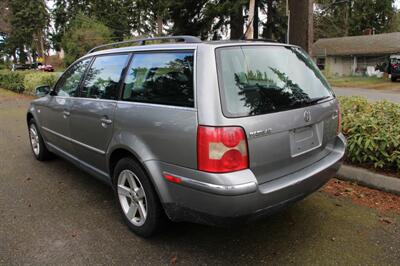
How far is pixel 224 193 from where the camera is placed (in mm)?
2521

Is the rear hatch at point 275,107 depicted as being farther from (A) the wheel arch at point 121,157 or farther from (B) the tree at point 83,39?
(B) the tree at point 83,39

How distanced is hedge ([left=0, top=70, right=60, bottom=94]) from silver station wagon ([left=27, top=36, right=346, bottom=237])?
1163 centimetres

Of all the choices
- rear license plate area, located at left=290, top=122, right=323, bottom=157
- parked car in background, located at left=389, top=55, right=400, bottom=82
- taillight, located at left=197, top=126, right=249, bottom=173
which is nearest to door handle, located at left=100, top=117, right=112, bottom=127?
taillight, located at left=197, top=126, right=249, bottom=173

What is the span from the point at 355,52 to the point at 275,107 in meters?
36.6

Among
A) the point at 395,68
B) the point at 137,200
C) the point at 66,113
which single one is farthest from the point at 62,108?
the point at 395,68

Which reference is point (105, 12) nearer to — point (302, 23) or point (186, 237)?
point (302, 23)

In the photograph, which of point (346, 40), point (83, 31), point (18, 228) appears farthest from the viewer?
point (346, 40)

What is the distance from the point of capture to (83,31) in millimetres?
34125

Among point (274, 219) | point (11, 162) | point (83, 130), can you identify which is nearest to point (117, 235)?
point (83, 130)

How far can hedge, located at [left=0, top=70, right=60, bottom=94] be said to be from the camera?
1473 cm

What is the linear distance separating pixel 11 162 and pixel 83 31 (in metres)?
31.1

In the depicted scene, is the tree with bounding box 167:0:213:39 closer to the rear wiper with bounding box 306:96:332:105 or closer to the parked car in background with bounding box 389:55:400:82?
the parked car in background with bounding box 389:55:400:82

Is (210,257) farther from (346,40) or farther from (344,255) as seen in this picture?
(346,40)

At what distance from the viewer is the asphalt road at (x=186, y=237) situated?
9.77 ft
